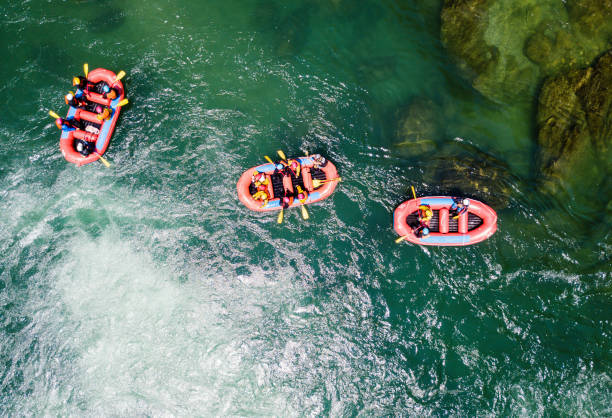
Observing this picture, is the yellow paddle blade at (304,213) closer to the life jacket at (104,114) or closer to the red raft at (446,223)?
the red raft at (446,223)

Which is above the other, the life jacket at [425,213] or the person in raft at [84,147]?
the life jacket at [425,213]

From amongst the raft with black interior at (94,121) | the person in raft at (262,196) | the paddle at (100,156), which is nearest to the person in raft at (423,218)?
the person in raft at (262,196)

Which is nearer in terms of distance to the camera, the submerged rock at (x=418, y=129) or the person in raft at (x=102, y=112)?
the person in raft at (x=102, y=112)

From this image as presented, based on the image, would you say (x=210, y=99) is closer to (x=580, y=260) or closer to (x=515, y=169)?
(x=515, y=169)


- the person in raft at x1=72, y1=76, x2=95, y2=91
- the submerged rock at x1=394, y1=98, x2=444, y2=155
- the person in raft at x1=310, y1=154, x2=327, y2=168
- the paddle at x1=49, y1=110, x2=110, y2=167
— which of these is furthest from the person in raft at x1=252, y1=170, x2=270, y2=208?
the person in raft at x1=72, y1=76, x2=95, y2=91

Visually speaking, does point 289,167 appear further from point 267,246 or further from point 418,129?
point 418,129

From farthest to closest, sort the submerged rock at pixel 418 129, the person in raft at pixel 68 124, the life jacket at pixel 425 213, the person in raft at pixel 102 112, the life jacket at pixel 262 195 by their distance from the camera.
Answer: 1. the submerged rock at pixel 418 129
2. the person in raft at pixel 102 112
3. the person in raft at pixel 68 124
4. the life jacket at pixel 262 195
5. the life jacket at pixel 425 213

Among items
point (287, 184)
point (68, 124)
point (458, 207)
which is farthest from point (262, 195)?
point (68, 124)
